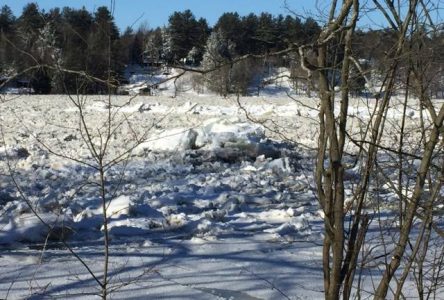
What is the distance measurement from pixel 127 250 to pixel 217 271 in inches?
38.9

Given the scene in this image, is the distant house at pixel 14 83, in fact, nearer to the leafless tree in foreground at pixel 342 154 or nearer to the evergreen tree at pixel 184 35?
the evergreen tree at pixel 184 35

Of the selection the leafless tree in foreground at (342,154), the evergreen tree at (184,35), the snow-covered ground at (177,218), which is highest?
the evergreen tree at (184,35)

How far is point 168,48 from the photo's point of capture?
106 inches

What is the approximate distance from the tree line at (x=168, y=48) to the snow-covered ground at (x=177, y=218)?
0.74 feet

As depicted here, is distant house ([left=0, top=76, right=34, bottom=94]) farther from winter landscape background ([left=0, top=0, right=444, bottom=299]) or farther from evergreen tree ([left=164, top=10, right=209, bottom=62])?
evergreen tree ([left=164, top=10, right=209, bottom=62])

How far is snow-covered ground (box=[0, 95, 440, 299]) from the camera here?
14.3 feet

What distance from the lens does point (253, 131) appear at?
14555 mm

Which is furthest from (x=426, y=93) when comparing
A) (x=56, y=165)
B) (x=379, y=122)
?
(x=56, y=165)

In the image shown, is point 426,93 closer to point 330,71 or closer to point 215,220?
point 330,71

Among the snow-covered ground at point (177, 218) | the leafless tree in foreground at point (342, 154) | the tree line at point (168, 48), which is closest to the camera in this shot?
the leafless tree in foreground at point (342, 154)

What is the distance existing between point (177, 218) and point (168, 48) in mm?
4308

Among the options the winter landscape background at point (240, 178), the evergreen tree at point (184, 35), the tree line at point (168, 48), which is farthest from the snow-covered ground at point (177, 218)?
the evergreen tree at point (184, 35)

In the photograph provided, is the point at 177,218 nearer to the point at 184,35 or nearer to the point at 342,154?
the point at 184,35

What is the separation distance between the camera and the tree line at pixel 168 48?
2.42 metres
